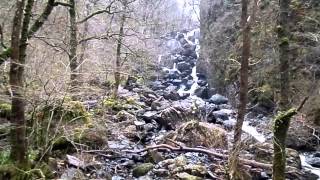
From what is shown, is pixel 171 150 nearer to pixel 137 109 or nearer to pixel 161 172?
pixel 161 172

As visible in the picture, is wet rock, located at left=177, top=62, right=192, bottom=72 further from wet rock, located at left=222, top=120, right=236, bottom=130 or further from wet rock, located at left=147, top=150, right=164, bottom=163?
wet rock, located at left=147, top=150, right=164, bottom=163

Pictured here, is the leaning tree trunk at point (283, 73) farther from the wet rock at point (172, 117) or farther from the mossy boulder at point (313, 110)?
the wet rock at point (172, 117)

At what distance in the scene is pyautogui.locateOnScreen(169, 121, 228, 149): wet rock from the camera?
13.1 metres

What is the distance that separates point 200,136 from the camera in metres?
13.2

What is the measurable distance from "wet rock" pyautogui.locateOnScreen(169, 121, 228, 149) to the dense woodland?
0.04m

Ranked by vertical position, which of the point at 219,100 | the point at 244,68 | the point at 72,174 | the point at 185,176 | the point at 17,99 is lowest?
the point at 219,100

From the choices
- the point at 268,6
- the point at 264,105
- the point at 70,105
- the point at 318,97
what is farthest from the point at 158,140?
the point at 268,6

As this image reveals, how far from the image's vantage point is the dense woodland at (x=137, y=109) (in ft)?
24.9

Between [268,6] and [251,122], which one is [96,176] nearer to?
[251,122]

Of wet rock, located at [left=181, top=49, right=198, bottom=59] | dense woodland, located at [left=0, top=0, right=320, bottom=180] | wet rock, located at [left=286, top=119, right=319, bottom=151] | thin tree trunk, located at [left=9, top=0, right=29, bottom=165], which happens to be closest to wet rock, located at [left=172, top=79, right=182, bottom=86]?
dense woodland, located at [left=0, top=0, right=320, bottom=180]

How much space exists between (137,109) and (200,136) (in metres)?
7.19

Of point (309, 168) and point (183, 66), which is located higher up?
point (183, 66)

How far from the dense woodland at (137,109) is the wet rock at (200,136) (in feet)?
0.12

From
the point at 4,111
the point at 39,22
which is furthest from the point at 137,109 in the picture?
the point at 39,22
